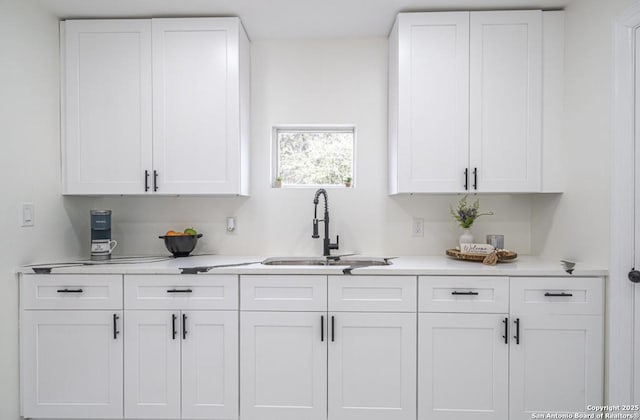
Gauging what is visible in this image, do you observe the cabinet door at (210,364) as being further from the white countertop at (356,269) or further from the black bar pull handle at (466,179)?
the black bar pull handle at (466,179)

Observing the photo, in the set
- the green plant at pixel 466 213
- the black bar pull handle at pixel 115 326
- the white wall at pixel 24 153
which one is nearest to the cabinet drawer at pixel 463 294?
the green plant at pixel 466 213

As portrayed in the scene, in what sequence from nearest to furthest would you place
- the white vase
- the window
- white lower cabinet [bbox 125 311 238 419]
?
1. white lower cabinet [bbox 125 311 238 419]
2. the white vase
3. the window

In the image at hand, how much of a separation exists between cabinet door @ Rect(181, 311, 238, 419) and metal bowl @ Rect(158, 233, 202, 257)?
57 centimetres

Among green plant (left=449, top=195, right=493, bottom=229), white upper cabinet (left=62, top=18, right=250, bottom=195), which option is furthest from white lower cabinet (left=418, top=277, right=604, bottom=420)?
white upper cabinet (left=62, top=18, right=250, bottom=195)

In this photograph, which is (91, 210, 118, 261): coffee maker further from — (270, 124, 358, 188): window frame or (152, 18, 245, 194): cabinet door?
(270, 124, 358, 188): window frame

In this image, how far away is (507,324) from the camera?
6.16 feet

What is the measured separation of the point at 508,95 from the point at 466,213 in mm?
772

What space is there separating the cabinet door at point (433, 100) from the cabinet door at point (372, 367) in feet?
2.85

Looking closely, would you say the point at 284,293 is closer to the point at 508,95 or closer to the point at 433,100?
the point at 433,100

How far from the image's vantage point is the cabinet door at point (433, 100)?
2.19 meters

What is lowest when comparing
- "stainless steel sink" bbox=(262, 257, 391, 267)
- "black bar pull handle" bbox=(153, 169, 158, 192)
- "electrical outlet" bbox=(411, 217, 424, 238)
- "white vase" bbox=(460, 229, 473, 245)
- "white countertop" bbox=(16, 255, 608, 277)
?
"stainless steel sink" bbox=(262, 257, 391, 267)

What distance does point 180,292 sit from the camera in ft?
6.42

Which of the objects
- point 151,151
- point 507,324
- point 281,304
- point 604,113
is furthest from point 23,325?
point 604,113

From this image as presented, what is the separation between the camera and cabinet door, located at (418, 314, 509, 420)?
1887 mm
